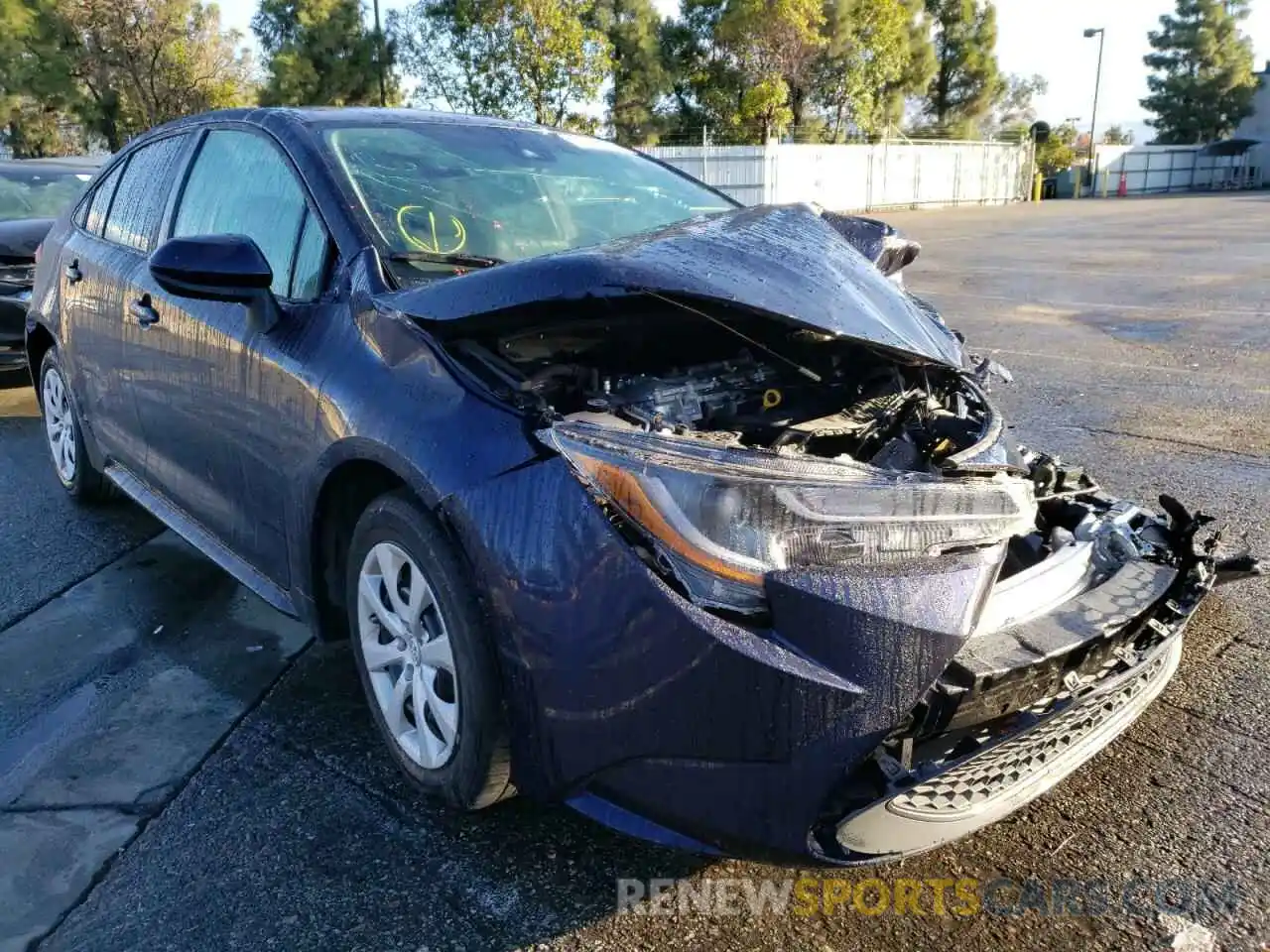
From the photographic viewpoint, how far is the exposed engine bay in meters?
2.32

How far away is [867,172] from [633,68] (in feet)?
31.4

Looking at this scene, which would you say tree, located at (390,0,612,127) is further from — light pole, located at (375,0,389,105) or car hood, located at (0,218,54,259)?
car hood, located at (0,218,54,259)

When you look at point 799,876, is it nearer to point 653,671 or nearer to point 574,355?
point 653,671

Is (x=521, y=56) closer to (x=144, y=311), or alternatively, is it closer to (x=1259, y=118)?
(x=144, y=311)

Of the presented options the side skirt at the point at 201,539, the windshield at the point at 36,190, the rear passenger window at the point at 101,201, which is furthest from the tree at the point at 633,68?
the side skirt at the point at 201,539

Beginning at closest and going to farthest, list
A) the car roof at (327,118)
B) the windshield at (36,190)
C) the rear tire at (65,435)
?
the car roof at (327,118) < the rear tire at (65,435) < the windshield at (36,190)

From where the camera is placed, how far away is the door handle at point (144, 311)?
3.37 meters

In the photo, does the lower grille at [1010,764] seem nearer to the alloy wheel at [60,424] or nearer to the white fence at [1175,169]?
the alloy wheel at [60,424]

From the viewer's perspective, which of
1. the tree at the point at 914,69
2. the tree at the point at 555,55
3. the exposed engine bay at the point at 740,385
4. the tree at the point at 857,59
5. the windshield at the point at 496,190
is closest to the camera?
the exposed engine bay at the point at 740,385

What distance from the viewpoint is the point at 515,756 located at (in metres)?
2.06

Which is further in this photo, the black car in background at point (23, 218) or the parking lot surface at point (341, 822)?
the black car in background at point (23, 218)

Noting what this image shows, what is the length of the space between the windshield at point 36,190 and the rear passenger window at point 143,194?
484 cm

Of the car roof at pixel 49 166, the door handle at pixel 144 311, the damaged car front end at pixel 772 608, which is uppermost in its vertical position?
the car roof at pixel 49 166

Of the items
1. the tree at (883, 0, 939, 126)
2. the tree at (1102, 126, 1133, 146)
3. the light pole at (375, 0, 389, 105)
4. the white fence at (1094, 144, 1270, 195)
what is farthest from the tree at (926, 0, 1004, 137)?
the tree at (1102, 126, 1133, 146)
